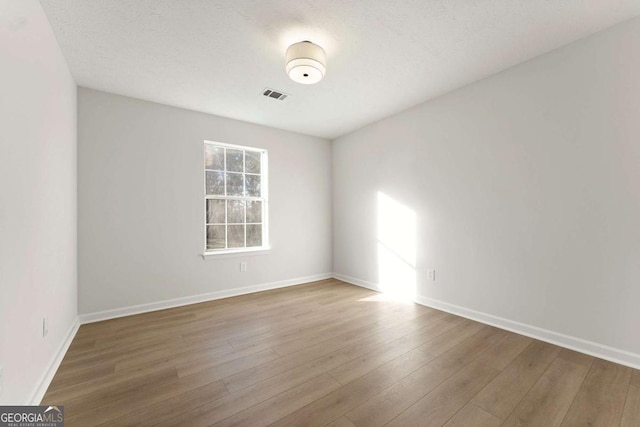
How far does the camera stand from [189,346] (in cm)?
232

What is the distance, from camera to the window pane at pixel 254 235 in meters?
4.12

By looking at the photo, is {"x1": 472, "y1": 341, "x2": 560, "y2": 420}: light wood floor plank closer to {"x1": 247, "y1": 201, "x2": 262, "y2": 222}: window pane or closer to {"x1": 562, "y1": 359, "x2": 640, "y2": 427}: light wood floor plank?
{"x1": 562, "y1": 359, "x2": 640, "y2": 427}: light wood floor plank

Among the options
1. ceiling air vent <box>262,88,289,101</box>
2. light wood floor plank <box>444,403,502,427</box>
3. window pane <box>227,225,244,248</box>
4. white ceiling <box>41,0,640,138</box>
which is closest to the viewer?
light wood floor plank <box>444,403,502,427</box>

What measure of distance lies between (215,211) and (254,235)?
2.38ft

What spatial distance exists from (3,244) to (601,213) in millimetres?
3945

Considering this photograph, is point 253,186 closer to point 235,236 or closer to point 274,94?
point 235,236

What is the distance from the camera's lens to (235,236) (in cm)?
399

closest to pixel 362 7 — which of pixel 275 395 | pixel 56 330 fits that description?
pixel 275 395

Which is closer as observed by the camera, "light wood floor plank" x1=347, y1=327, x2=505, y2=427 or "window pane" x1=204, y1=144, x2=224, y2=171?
"light wood floor plank" x1=347, y1=327, x2=505, y2=427

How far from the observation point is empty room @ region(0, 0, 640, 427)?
1.58m

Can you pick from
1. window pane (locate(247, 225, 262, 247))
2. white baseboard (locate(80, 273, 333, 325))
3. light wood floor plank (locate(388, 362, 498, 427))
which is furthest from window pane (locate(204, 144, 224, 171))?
light wood floor plank (locate(388, 362, 498, 427))

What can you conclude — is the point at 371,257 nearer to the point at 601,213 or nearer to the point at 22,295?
the point at 601,213

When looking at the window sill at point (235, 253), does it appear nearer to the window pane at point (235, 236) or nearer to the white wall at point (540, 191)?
the window pane at point (235, 236)

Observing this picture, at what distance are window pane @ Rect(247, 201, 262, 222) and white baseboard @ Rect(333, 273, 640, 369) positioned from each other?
266 centimetres
